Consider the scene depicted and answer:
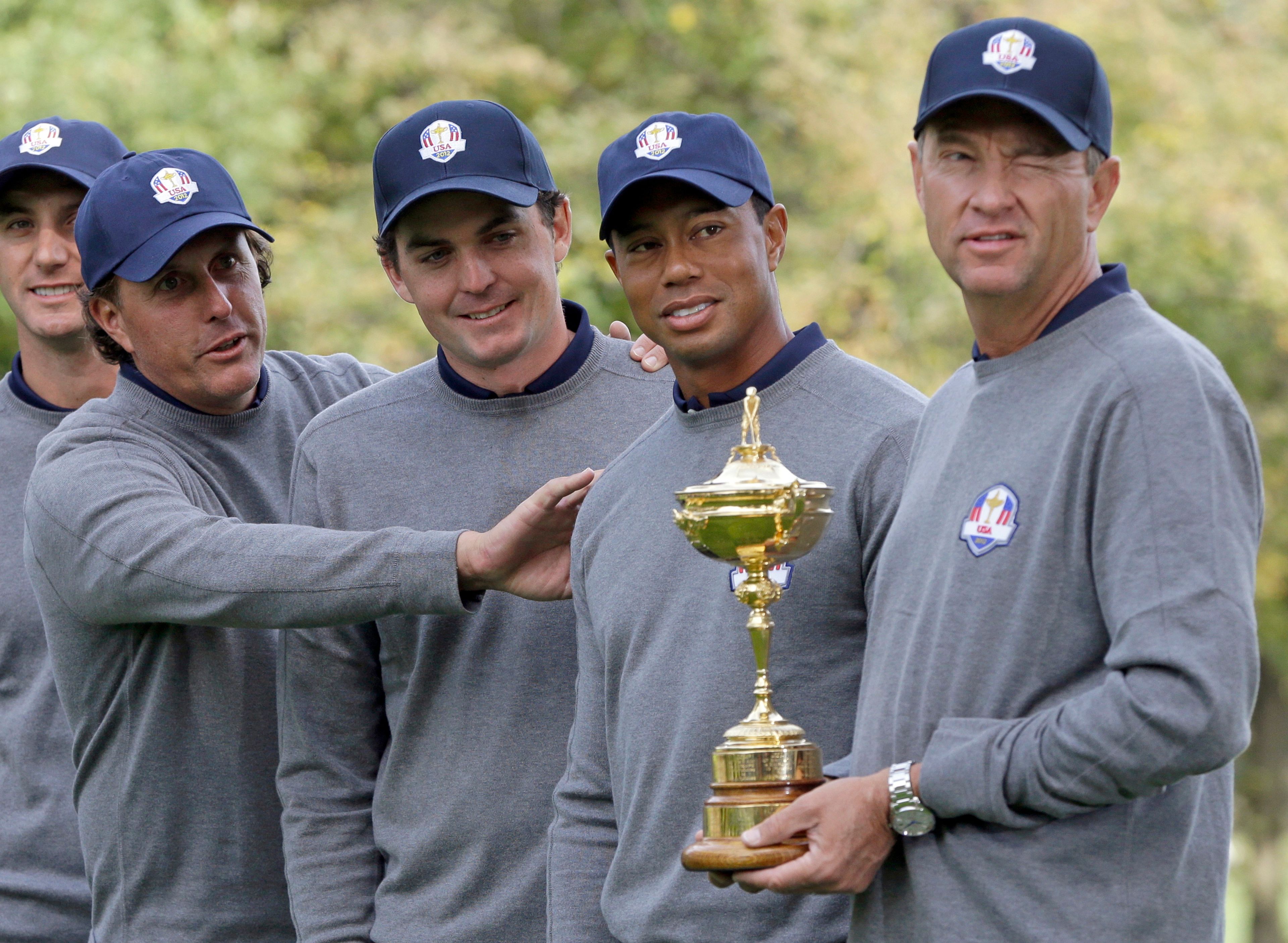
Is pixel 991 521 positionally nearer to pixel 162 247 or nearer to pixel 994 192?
pixel 994 192

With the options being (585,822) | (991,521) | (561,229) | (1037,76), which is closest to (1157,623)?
(991,521)

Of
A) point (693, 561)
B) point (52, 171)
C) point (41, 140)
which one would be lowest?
point (693, 561)

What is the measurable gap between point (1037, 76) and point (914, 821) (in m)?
1.24

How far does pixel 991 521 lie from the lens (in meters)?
2.79

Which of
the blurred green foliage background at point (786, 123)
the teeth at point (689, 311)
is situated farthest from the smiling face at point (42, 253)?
the blurred green foliage background at point (786, 123)

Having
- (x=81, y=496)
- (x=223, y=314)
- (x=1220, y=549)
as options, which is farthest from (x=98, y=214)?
(x=1220, y=549)

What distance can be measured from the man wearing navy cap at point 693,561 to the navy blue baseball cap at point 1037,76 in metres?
0.74

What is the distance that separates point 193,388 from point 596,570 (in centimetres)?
148

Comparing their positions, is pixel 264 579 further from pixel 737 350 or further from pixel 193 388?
pixel 737 350

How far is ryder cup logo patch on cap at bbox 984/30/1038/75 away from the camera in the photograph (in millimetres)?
2850

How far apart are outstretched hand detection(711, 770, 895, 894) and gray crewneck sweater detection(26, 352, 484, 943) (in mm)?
1787

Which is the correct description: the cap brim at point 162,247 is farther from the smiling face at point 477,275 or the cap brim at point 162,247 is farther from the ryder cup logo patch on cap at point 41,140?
the ryder cup logo patch on cap at point 41,140

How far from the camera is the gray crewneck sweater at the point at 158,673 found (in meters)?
4.27

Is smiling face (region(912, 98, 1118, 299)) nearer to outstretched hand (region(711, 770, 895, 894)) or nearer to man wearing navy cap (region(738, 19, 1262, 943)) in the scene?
man wearing navy cap (region(738, 19, 1262, 943))
